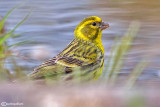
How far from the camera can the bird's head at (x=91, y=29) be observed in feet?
11.1

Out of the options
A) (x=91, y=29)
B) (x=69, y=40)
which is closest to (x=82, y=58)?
(x=91, y=29)

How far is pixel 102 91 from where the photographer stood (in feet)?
2.32

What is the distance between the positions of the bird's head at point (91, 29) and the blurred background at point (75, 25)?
1.76 ft

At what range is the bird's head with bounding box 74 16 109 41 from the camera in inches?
133

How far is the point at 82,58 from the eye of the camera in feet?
9.76

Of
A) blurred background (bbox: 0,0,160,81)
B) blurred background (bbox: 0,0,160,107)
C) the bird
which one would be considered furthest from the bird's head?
blurred background (bbox: 0,0,160,81)

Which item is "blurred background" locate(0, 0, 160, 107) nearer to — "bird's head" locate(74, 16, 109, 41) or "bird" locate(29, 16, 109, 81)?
"bird" locate(29, 16, 109, 81)

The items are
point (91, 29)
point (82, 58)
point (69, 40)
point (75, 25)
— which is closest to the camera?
point (82, 58)

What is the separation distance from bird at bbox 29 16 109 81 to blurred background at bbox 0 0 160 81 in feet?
1.86

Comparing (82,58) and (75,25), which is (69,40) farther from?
(82,58)

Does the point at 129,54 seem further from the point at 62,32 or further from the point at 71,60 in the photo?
the point at 71,60

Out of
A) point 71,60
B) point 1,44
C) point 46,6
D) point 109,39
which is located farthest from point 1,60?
point 46,6

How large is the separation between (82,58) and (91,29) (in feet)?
1.65

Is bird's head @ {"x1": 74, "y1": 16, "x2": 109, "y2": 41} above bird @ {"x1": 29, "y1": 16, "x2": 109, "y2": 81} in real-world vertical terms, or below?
above
